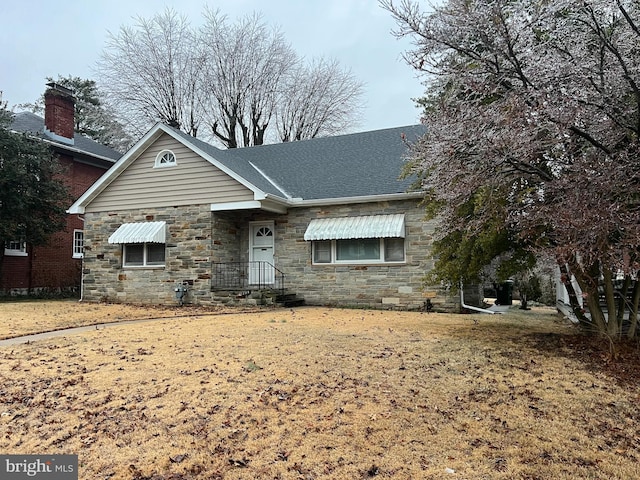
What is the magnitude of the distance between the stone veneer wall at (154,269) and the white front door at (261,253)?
157 centimetres

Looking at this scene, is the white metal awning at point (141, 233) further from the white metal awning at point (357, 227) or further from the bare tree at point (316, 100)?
the bare tree at point (316, 100)

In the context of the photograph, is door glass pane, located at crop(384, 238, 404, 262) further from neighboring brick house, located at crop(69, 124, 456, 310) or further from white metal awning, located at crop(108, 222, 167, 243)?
white metal awning, located at crop(108, 222, 167, 243)

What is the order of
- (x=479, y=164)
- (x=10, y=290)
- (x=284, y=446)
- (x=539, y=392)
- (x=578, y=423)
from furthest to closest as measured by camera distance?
(x=10, y=290) → (x=479, y=164) → (x=539, y=392) → (x=578, y=423) → (x=284, y=446)

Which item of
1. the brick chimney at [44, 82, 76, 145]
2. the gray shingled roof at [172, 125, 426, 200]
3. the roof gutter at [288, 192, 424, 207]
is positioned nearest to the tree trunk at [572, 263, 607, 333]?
the roof gutter at [288, 192, 424, 207]

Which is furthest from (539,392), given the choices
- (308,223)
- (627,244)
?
(308,223)

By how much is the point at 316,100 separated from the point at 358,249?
20.4 metres

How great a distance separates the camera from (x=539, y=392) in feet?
15.2

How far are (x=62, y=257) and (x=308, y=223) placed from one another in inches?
484

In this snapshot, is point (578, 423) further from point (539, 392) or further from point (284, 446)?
point (284, 446)

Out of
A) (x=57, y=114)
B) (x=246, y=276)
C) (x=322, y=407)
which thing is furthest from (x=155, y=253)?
(x=322, y=407)

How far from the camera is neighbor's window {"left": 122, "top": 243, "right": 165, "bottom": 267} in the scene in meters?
14.5

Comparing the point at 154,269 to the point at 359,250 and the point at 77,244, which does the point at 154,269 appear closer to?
the point at 359,250

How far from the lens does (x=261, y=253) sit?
574 inches

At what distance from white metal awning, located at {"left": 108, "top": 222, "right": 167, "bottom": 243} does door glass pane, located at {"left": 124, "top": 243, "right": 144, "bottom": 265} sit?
63cm
